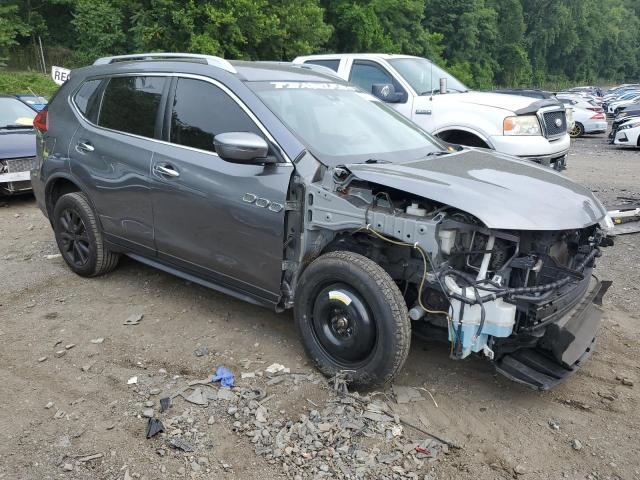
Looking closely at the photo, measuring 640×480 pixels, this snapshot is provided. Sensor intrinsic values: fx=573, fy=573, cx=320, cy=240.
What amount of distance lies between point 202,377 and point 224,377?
0.56 feet

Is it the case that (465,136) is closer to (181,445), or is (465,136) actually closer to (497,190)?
(497,190)

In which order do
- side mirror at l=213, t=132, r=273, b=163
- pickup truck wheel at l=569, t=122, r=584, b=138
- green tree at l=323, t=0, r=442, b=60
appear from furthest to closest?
green tree at l=323, t=0, r=442, b=60 → pickup truck wheel at l=569, t=122, r=584, b=138 → side mirror at l=213, t=132, r=273, b=163

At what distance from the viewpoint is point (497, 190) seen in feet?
10.8

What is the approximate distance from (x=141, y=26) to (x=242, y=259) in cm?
2530

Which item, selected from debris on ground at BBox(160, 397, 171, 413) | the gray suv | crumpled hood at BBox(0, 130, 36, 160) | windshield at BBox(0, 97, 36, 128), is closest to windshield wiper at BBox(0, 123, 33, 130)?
windshield at BBox(0, 97, 36, 128)

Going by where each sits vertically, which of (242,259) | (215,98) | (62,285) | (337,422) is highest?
(215,98)

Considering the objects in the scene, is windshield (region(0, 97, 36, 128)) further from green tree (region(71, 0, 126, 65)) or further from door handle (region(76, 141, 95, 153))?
green tree (region(71, 0, 126, 65))

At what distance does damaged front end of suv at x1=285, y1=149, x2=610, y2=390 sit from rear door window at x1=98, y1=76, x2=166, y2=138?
1546 millimetres

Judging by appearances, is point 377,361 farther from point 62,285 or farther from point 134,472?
point 62,285

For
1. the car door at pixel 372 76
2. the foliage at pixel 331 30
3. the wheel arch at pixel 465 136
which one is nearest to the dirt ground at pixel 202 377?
the wheel arch at pixel 465 136

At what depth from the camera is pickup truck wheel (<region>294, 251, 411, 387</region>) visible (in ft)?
10.5

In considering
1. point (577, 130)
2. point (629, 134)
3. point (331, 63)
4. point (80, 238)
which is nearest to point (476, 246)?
point (80, 238)

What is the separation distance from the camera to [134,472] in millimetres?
2818

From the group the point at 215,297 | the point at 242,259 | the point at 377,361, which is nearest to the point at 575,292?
the point at 377,361
